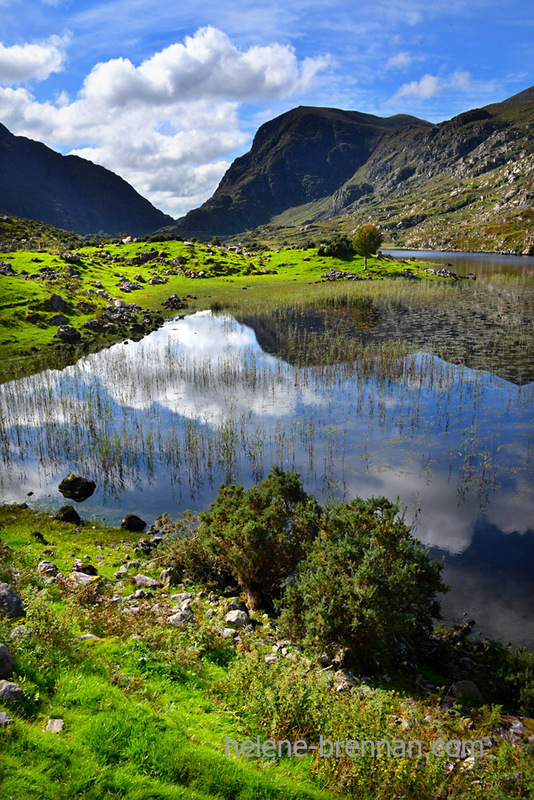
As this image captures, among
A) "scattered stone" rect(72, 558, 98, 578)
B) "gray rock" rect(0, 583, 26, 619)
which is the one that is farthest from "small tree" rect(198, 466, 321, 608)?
"gray rock" rect(0, 583, 26, 619)

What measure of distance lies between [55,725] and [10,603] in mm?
4351

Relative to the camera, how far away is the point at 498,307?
70.9 meters

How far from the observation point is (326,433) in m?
28.5

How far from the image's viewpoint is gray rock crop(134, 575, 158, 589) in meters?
15.5

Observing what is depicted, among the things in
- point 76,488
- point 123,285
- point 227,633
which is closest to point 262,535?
point 227,633

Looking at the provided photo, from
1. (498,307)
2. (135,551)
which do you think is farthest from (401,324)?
(135,551)

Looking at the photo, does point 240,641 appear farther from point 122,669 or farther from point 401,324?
point 401,324

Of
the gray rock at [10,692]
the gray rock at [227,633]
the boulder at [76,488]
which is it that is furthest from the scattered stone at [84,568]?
the gray rock at [10,692]

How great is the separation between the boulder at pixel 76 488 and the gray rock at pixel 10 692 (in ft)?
52.1

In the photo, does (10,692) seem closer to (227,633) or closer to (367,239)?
(227,633)

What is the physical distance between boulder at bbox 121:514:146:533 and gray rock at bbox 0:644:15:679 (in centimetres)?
1195

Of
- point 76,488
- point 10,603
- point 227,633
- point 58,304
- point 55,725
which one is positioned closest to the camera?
point 55,725

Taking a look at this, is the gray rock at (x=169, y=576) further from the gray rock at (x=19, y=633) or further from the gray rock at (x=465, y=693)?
the gray rock at (x=465, y=693)

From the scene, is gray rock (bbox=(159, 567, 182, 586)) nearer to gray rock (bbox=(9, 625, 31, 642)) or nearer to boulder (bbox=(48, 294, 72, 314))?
gray rock (bbox=(9, 625, 31, 642))
